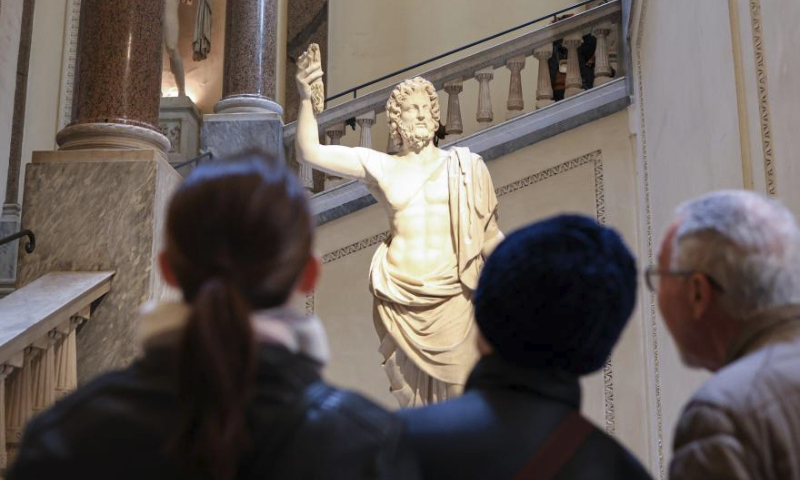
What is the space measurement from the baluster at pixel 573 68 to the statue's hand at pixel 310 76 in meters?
3.11

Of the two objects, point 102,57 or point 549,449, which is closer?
point 549,449

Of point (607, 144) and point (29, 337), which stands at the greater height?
point (607, 144)

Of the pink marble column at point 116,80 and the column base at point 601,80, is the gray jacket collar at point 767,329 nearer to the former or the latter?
the pink marble column at point 116,80

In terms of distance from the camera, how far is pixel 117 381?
1.23 metres

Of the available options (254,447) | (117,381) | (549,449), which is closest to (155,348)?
(117,381)

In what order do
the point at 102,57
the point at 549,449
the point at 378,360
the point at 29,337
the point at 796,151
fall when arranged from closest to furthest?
1. the point at 549,449
2. the point at 796,151
3. the point at 29,337
4. the point at 102,57
5. the point at 378,360

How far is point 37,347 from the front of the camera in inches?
164

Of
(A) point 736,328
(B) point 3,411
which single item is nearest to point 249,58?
(B) point 3,411

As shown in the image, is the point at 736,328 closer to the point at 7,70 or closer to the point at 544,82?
the point at 544,82

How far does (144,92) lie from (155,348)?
14.1ft

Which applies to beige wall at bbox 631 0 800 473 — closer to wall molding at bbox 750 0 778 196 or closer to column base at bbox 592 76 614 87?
wall molding at bbox 750 0 778 196

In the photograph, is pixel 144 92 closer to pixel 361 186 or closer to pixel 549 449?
pixel 361 186

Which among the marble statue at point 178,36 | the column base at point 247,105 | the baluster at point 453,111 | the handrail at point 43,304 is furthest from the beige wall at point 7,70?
the handrail at point 43,304

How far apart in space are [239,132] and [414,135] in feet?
10.5
